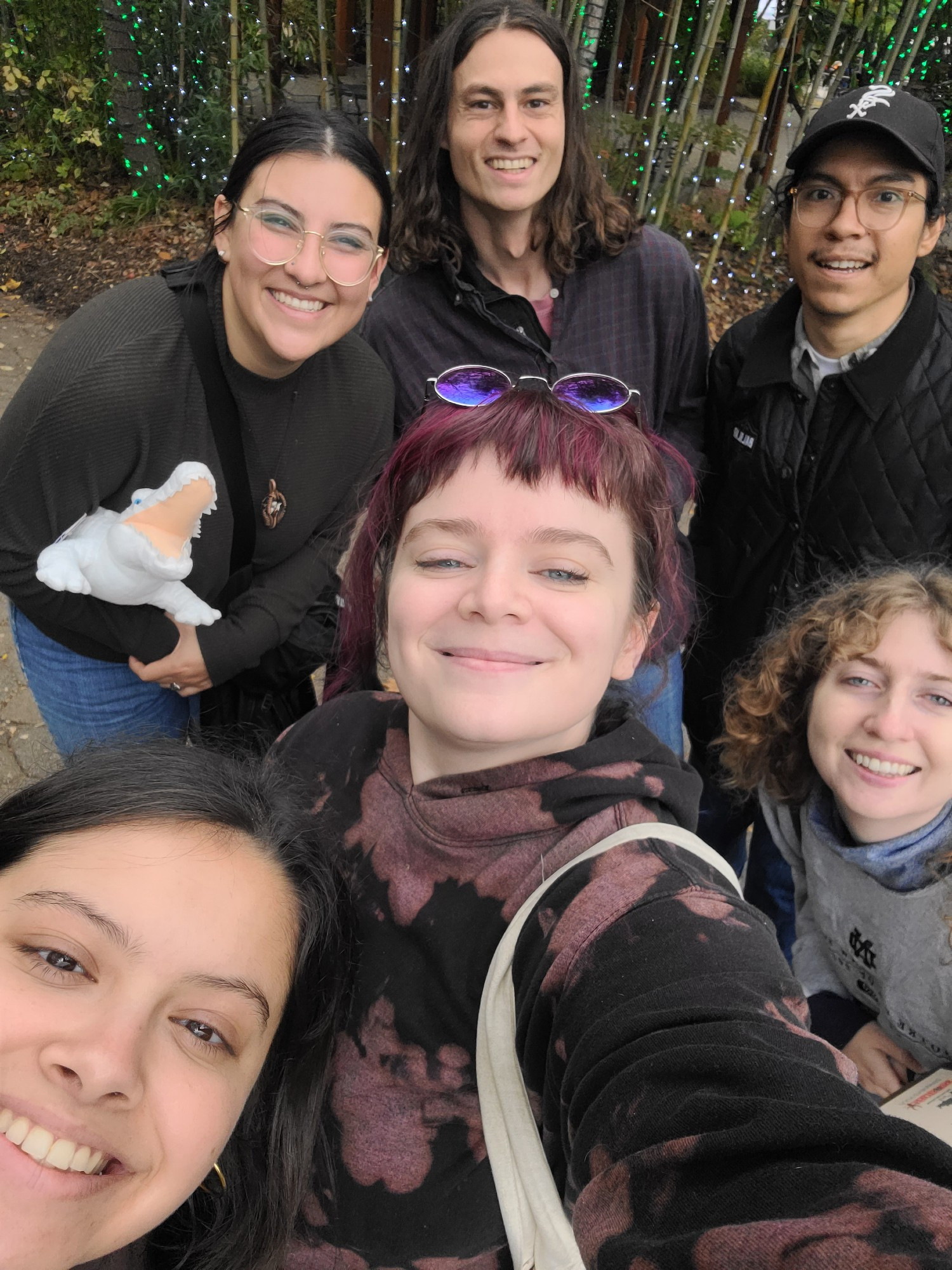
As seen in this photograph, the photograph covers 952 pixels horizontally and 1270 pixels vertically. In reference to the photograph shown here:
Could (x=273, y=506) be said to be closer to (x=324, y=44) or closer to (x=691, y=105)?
(x=691, y=105)

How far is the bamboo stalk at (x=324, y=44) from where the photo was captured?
5.62 meters

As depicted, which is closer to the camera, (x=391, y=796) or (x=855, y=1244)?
(x=855, y=1244)

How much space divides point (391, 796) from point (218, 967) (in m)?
0.34

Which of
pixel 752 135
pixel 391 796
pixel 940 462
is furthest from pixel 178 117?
pixel 391 796

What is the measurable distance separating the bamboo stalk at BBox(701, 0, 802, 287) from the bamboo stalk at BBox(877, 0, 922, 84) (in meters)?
0.64

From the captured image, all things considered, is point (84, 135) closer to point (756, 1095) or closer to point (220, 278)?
point (220, 278)

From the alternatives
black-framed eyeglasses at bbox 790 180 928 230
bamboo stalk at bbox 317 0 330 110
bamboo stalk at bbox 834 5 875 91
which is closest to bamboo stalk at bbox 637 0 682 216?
bamboo stalk at bbox 834 5 875 91

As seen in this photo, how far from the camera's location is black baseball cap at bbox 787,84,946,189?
2121 millimetres

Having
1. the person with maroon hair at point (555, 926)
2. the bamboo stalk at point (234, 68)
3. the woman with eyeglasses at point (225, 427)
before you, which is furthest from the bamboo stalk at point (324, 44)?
the person with maroon hair at point (555, 926)

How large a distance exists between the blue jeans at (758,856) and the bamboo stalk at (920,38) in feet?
17.1

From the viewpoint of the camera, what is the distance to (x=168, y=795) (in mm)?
1446

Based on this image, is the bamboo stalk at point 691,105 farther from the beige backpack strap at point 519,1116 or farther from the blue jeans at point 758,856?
the beige backpack strap at point 519,1116

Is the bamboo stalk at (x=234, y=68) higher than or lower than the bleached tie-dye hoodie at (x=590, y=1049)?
higher

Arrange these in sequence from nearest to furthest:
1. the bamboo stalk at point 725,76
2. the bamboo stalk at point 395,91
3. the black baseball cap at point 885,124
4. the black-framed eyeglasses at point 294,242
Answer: the black-framed eyeglasses at point 294,242
the black baseball cap at point 885,124
the bamboo stalk at point 395,91
the bamboo stalk at point 725,76
